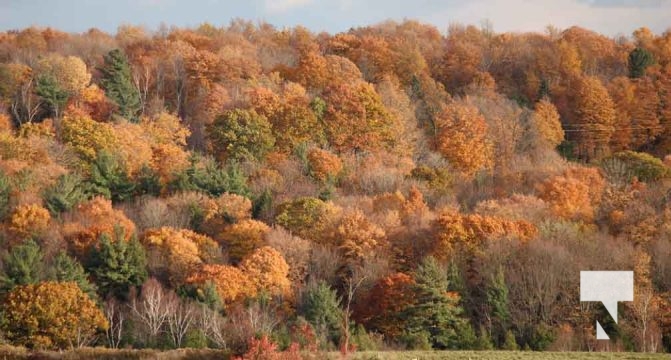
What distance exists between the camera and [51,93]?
73250 millimetres

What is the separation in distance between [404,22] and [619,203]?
56523mm

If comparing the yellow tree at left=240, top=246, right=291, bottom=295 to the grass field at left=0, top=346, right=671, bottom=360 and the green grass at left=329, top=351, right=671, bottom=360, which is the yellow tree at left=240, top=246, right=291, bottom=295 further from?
the green grass at left=329, top=351, right=671, bottom=360

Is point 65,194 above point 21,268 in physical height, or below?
above

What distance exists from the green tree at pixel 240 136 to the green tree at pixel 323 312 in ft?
89.5

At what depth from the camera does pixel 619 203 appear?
56875mm

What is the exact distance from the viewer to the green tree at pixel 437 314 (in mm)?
38438

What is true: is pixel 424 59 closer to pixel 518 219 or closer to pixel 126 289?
pixel 518 219

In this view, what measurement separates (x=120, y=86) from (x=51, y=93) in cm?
561

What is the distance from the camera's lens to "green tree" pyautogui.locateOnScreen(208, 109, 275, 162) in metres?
68.8

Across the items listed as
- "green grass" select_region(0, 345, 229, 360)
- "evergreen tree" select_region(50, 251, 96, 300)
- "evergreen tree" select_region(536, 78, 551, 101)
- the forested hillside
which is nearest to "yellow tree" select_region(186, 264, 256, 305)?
the forested hillside

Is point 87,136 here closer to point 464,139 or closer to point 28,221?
point 28,221

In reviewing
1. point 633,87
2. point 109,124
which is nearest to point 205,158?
point 109,124

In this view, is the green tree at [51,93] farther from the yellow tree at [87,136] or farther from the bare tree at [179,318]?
the bare tree at [179,318]

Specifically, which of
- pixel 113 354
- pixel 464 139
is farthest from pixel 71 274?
pixel 464 139
